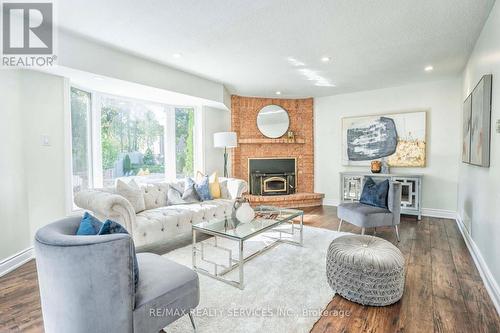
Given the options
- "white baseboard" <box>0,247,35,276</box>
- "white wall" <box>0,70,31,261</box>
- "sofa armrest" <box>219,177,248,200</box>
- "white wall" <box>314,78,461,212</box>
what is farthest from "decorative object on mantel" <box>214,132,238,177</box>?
"white baseboard" <box>0,247,35,276</box>

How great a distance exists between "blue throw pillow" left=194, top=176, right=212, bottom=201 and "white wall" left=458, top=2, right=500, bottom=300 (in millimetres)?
3252

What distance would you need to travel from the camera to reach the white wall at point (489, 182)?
7.22ft

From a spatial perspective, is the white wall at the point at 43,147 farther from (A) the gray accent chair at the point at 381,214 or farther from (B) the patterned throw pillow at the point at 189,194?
(A) the gray accent chair at the point at 381,214

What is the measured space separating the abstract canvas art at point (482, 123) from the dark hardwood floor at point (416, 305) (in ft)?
3.63

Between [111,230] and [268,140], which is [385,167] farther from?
[111,230]

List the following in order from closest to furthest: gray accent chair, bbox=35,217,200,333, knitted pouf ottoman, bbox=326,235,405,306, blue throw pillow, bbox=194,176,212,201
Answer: gray accent chair, bbox=35,217,200,333
knitted pouf ottoman, bbox=326,235,405,306
blue throw pillow, bbox=194,176,212,201

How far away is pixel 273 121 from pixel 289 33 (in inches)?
127

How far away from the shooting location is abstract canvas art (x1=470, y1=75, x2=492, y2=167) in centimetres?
244

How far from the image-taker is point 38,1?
2299 millimetres

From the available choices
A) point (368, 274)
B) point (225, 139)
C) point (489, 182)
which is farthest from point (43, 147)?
point (489, 182)

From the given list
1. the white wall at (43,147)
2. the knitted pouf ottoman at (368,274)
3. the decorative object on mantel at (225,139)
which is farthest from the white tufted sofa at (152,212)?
the knitted pouf ottoman at (368,274)

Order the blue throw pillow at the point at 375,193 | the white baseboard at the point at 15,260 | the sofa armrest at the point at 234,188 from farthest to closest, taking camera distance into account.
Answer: the sofa armrest at the point at 234,188, the blue throw pillow at the point at 375,193, the white baseboard at the point at 15,260

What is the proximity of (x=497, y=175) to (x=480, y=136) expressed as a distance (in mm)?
664

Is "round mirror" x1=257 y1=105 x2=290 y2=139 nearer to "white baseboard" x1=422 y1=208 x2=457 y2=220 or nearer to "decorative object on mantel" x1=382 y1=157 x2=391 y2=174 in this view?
"decorative object on mantel" x1=382 y1=157 x2=391 y2=174
